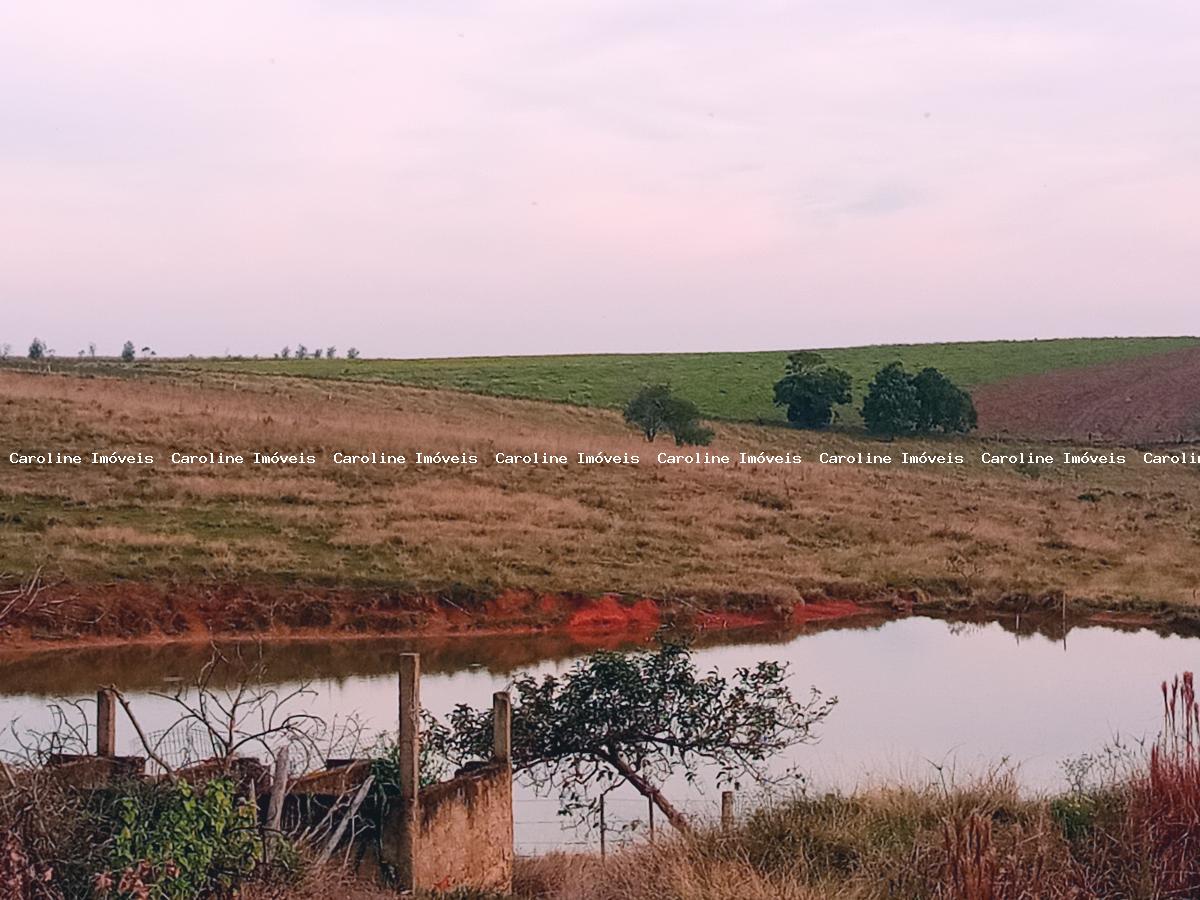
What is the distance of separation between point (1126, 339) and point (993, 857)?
122706 millimetres

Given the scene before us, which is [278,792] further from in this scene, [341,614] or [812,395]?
[812,395]

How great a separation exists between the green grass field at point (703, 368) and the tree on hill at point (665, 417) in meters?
17.0

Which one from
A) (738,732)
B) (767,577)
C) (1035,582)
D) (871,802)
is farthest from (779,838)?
(1035,582)

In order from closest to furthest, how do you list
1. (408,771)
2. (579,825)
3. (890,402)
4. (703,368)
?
(408,771) → (579,825) → (890,402) → (703,368)

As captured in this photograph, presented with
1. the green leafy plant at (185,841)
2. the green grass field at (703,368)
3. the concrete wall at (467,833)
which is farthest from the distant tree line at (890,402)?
the green leafy plant at (185,841)

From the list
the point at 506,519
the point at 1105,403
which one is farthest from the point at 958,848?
the point at 1105,403

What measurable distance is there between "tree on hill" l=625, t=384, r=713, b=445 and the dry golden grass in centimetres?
582

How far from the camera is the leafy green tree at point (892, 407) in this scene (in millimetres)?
71750

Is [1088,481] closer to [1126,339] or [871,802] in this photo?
[871,802]

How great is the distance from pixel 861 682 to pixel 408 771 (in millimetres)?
15430

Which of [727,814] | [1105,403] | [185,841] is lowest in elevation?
[727,814]

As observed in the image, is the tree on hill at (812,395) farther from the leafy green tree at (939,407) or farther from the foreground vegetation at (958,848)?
the foreground vegetation at (958,848)

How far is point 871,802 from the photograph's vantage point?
933 centimetres

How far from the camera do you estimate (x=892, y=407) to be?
2825 inches
